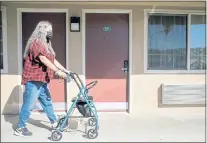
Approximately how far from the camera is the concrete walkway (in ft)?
12.8

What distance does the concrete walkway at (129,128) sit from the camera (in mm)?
3912

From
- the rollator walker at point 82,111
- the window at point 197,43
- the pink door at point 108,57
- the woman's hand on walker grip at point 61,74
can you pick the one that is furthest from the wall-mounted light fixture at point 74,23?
the window at point 197,43

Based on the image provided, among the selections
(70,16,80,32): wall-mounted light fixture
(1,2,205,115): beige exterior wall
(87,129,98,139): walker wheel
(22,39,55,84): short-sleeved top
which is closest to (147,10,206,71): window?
(1,2,205,115): beige exterior wall

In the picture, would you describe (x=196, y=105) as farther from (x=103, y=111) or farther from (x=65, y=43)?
(x=65, y=43)

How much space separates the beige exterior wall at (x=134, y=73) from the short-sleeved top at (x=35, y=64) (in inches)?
55.4

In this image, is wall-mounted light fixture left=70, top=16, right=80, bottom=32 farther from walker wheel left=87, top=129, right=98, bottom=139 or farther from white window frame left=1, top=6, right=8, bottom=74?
walker wheel left=87, top=129, right=98, bottom=139

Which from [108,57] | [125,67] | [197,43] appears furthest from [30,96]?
[197,43]

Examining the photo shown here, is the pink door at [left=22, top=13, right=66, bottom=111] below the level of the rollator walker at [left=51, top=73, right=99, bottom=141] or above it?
above

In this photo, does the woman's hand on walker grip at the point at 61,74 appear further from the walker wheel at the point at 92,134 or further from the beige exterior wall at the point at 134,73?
the beige exterior wall at the point at 134,73

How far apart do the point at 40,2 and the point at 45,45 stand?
64.3 inches

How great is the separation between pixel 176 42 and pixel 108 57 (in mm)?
1380

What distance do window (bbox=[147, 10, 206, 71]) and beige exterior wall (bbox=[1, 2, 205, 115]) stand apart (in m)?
0.18

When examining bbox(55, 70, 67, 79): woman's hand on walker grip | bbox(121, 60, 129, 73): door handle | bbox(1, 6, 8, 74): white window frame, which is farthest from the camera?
bbox(121, 60, 129, 73): door handle

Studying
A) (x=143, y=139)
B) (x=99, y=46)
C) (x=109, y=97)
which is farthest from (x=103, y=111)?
(x=143, y=139)
